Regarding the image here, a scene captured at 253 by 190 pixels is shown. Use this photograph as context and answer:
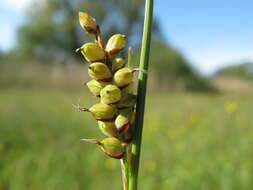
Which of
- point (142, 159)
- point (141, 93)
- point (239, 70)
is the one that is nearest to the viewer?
point (141, 93)

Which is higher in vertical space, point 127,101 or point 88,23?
point 88,23

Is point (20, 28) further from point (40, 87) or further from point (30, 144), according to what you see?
point (30, 144)

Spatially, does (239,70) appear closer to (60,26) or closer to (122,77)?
(60,26)

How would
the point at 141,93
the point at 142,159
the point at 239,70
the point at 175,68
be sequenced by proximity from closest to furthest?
1. the point at 141,93
2. the point at 142,159
3. the point at 175,68
4. the point at 239,70

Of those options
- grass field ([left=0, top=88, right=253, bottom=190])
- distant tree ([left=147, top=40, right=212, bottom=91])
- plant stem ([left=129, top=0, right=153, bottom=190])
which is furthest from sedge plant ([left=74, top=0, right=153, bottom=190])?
distant tree ([left=147, top=40, right=212, bottom=91])

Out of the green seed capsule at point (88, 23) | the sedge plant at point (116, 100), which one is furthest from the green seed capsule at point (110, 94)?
the green seed capsule at point (88, 23)

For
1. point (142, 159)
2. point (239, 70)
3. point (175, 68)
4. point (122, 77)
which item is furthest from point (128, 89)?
point (239, 70)

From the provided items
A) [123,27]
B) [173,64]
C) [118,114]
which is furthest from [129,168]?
[123,27]

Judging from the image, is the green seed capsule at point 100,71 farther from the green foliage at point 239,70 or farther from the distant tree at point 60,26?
the green foliage at point 239,70
